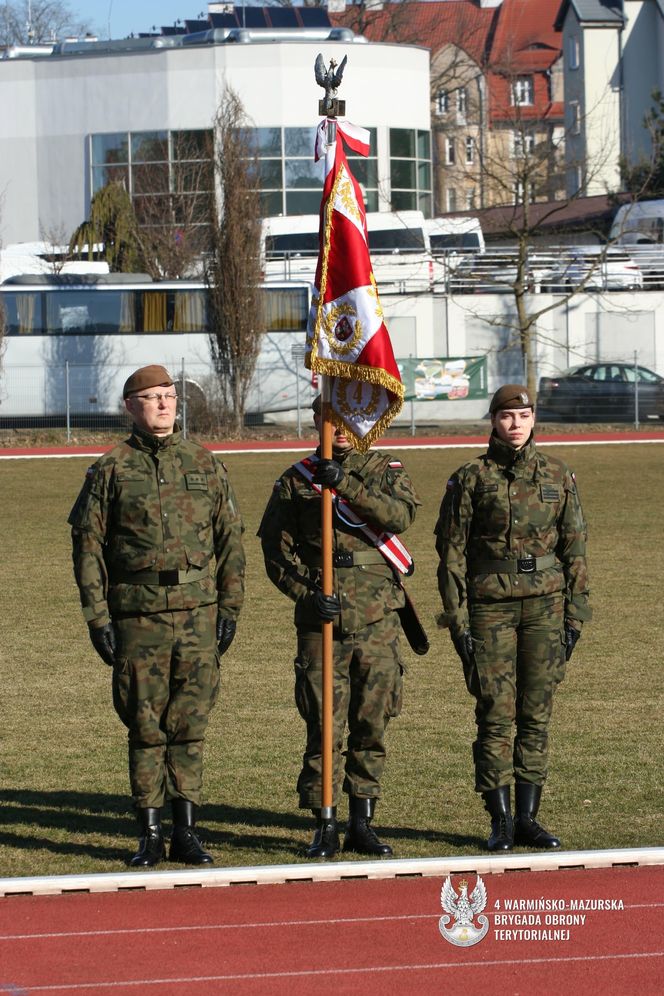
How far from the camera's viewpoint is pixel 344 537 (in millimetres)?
6668

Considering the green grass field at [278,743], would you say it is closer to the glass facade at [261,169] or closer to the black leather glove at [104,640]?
the black leather glove at [104,640]

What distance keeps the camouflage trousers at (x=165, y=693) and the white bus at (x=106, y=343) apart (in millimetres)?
31297

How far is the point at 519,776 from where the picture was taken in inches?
265

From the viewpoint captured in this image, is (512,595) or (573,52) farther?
(573,52)

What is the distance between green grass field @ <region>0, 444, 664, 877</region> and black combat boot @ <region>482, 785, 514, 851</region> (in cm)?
15

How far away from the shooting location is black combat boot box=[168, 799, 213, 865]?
6.49m

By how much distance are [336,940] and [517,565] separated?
1.90 meters

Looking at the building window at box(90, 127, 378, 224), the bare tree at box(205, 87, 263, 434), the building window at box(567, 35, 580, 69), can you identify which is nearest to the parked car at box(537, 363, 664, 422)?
the bare tree at box(205, 87, 263, 434)

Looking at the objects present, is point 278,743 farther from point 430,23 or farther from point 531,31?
point 531,31

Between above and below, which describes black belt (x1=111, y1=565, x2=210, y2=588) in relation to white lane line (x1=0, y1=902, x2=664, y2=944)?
above

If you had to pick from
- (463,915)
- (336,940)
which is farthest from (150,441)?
(463,915)

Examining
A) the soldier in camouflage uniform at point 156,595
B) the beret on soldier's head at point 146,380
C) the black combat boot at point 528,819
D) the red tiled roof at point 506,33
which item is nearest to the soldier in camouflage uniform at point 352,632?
the soldier in camouflage uniform at point 156,595

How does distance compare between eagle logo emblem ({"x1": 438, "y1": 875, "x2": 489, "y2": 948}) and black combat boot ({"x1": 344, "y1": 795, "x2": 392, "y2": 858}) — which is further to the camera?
black combat boot ({"x1": 344, "y1": 795, "x2": 392, "y2": 858})

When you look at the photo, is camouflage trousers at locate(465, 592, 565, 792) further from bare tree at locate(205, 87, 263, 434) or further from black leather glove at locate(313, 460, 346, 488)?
bare tree at locate(205, 87, 263, 434)
